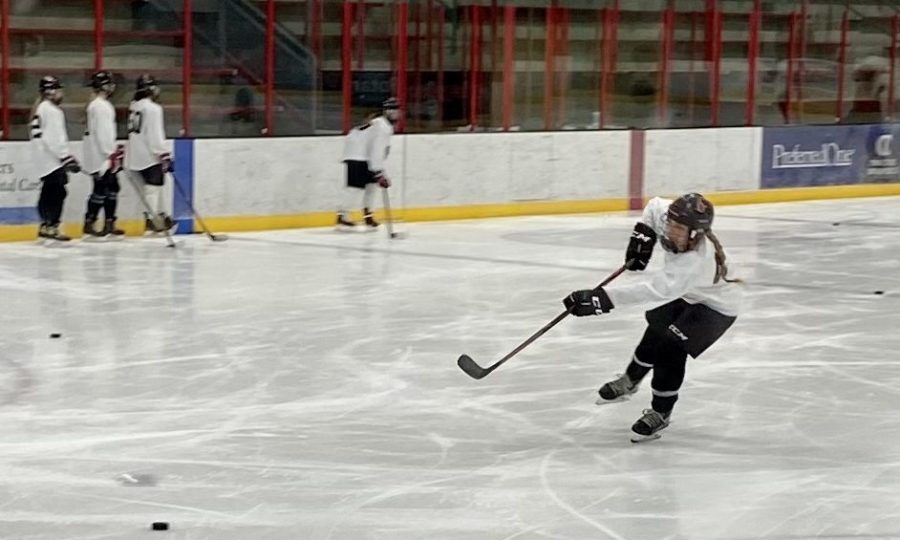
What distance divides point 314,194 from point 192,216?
1.20 metres

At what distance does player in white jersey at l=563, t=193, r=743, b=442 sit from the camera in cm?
547

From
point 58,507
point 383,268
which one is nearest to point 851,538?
point 58,507

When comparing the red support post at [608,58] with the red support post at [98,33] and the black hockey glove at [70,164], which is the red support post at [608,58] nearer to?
the red support post at [98,33]

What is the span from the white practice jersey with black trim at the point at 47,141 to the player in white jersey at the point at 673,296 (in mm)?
6245

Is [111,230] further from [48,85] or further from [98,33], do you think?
[98,33]

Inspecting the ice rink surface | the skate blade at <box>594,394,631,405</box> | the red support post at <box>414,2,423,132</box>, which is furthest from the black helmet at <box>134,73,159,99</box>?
the skate blade at <box>594,394,631,405</box>

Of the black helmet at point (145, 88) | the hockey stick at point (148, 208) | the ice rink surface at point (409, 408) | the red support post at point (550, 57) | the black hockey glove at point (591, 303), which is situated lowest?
the ice rink surface at point (409, 408)

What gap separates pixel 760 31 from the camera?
17.4 metres

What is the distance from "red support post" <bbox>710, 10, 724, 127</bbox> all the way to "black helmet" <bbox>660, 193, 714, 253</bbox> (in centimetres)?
1158

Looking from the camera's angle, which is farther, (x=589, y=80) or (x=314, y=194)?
(x=589, y=80)

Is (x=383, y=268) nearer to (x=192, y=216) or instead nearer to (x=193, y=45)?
(x=192, y=216)

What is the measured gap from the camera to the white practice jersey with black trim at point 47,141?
11141 mm

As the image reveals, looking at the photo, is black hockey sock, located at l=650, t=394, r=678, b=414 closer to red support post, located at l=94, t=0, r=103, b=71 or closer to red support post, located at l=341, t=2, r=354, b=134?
red support post, located at l=94, t=0, r=103, b=71

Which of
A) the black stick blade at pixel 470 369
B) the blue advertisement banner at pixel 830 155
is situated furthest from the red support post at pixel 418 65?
the black stick blade at pixel 470 369
